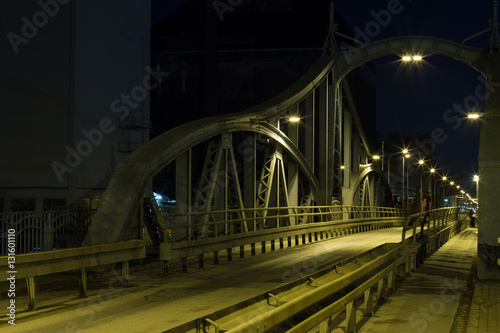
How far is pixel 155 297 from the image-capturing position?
10555 millimetres

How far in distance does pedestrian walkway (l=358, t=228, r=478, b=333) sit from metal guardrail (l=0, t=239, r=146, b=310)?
15.6 feet

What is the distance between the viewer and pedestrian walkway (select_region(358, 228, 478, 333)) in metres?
8.74

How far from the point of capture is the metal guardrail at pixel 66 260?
884cm

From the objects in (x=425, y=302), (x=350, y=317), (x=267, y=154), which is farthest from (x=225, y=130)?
(x=350, y=317)

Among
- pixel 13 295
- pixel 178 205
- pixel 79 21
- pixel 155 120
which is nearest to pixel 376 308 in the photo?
pixel 13 295

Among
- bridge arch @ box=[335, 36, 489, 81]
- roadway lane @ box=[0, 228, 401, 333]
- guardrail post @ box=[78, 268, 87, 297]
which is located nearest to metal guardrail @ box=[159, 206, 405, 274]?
roadway lane @ box=[0, 228, 401, 333]

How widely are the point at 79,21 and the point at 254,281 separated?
26353 mm

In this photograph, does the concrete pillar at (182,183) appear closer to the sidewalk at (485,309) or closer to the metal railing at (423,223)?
the metal railing at (423,223)

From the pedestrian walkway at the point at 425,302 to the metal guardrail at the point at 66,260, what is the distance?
Answer: 4.75 m

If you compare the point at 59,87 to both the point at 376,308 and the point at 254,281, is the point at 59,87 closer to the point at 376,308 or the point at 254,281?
the point at 254,281

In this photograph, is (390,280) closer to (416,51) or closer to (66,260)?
(66,260)

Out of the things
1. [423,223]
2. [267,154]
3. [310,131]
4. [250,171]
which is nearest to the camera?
[423,223]

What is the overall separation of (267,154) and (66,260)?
14.4 metres

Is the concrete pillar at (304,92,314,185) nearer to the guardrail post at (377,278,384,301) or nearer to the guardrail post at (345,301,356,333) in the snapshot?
the guardrail post at (377,278,384,301)
